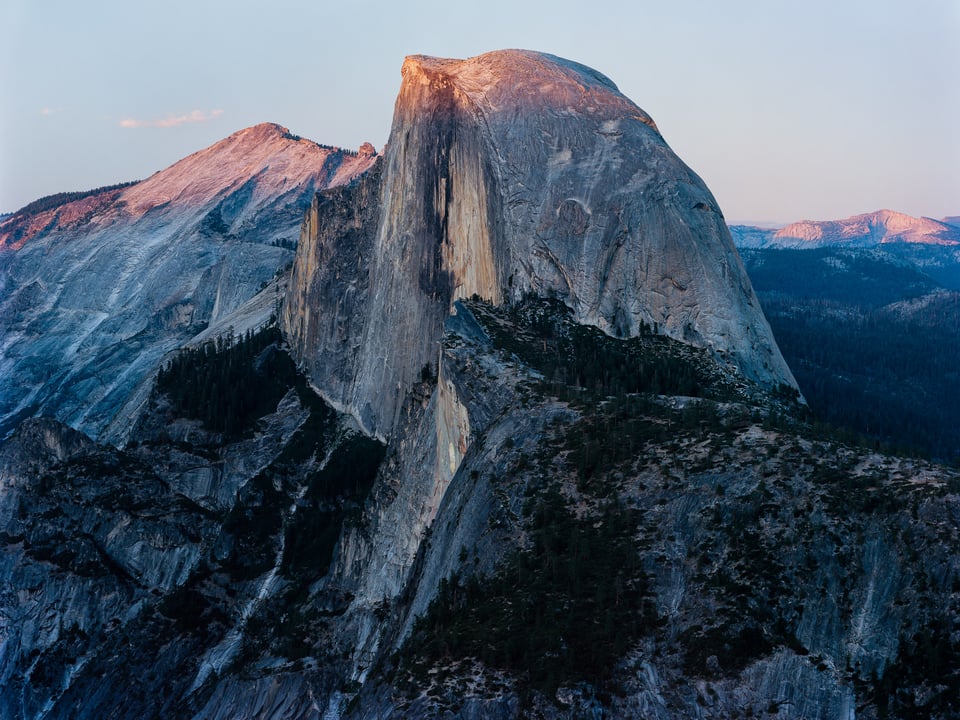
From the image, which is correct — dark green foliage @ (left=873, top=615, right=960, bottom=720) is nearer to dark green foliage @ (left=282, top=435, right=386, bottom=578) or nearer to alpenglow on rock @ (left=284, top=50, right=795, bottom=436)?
A: alpenglow on rock @ (left=284, top=50, right=795, bottom=436)

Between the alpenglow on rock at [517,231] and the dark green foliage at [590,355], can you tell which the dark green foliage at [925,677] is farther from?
the alpenglow on rock at [517,231]

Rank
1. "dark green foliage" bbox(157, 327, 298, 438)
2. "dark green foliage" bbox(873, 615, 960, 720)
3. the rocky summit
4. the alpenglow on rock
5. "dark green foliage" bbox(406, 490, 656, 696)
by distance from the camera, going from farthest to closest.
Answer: "dark green foliage" bbox(157, 327, 298, 438) < the alpenglow on rock < "dark green foliage" bbox(406, 490, 656, 696) < the rocky summit < "dark green foliage" bbox(873, 615, 960, 720)

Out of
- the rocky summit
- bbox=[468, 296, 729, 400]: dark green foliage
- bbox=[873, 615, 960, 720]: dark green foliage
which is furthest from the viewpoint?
bbox=[468, 296, 729, 400]: dark green foliage

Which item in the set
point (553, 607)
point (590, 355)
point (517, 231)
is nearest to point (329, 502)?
point (517, 231)

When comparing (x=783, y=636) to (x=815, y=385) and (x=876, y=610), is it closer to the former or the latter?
(x=876, y=610)

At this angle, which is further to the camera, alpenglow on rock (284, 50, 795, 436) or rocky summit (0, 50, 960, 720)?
alpenglow on rock (284, 50, 795, 436)

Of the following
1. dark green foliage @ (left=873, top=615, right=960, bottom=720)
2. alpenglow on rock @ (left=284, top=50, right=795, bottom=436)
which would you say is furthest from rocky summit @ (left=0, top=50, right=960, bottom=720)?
alpenglow on rock @ (left=284, top=50, right=795, bottom=436)
